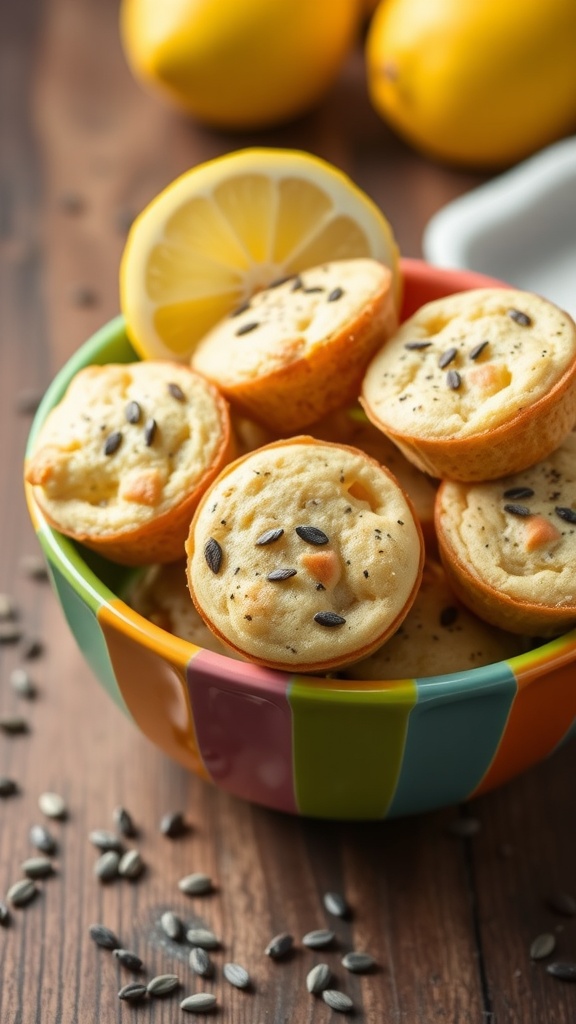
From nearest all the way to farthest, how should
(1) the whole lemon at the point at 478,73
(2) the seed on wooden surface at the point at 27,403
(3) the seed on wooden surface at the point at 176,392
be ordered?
(3) the seed on wooden surface at the point at 176,392 → (2) the seed on wooden surface at the point at 27,403 → (1) the whole lemon at the point at 478,73

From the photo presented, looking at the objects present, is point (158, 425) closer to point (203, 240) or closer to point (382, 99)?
point (203, 240)

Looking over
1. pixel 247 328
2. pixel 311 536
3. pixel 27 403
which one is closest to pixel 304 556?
pixel 311 536

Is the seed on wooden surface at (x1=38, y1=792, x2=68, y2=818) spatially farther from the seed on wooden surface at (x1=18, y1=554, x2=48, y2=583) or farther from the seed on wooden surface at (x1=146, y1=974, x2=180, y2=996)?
the seed on wooden surface at (x1=18, y1=554, x2=48, y2=583)

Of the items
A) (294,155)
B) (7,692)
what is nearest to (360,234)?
(294,155)

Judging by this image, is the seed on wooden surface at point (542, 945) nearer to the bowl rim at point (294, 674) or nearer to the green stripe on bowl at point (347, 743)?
the green stripe on bowl at point (347, 743)

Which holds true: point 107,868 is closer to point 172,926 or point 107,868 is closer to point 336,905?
point 172,926

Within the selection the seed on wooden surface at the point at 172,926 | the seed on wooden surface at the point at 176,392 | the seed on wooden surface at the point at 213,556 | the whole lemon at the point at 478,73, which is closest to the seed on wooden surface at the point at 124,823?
the seed on wooden surface at the point at 172,926
